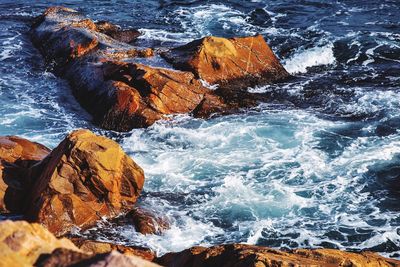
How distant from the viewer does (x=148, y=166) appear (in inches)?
548

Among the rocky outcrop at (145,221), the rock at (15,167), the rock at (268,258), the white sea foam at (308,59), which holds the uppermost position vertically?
the rock at (268,258)

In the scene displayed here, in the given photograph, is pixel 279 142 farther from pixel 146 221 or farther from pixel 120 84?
pixel 146 221

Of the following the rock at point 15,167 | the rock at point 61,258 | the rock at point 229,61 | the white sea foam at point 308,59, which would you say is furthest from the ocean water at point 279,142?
the rock at point 61,258

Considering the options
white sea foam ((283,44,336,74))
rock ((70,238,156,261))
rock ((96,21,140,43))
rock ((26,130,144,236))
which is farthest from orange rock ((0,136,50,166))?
white sea foam ((283,44,336,74))

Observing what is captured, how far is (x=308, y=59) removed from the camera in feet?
67.5

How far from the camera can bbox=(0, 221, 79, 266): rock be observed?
4.16m

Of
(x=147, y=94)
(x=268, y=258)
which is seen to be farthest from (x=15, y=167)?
(x=268, y=258)

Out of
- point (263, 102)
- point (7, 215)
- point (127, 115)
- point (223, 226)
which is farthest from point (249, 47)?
point (7, 215)

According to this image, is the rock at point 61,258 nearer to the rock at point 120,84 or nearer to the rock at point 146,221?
the rock at point 146,221

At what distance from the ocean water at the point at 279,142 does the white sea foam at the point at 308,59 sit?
0.21 ft

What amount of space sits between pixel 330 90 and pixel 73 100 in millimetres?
8652

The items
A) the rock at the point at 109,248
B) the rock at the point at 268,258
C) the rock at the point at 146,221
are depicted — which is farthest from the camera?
the rock at the point at 146,221

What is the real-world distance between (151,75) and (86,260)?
12313 millimetres

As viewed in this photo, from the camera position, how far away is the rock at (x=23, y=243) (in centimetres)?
416
